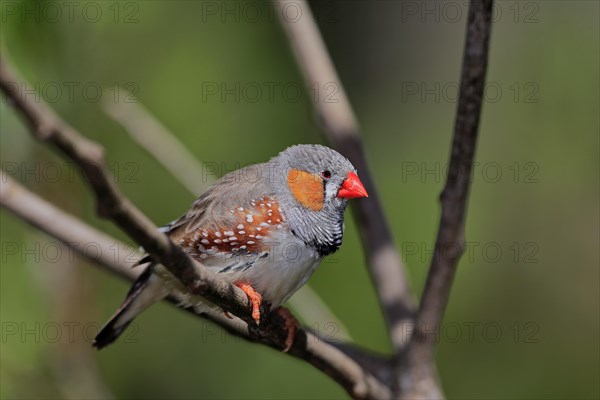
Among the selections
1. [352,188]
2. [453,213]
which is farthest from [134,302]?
[453,213]

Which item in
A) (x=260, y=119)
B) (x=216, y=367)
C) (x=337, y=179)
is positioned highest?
(x=337, y=179)

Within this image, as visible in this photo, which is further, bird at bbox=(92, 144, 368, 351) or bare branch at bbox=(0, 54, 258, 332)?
bird at bbox=(92, 144, 368, 351)

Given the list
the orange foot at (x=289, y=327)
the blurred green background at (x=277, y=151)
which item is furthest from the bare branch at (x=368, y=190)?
the orange foot at (x=289, y=327)

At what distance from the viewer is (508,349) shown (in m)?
5.54

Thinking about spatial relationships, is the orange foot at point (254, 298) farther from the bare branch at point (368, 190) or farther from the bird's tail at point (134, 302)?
the bare branch at point (368, 190)

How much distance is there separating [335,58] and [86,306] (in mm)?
3320

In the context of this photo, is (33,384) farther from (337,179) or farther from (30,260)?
(337,179)

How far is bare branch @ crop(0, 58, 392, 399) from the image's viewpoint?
183cm

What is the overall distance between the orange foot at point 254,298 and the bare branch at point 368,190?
0.84m

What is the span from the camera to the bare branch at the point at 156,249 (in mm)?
1830

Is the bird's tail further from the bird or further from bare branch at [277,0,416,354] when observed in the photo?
bare branch at [277,0,416,354]

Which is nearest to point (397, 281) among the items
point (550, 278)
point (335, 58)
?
point (550, 278)

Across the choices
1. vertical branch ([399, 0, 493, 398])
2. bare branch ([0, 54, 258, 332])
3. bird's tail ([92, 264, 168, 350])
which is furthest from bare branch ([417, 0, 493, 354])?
bare branch ([0, 54, 258, 332])

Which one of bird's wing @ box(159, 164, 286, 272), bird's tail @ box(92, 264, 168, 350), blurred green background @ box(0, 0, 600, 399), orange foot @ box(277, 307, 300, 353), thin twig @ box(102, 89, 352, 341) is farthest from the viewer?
blurred green background @ box(0, 0, 600, 399)
